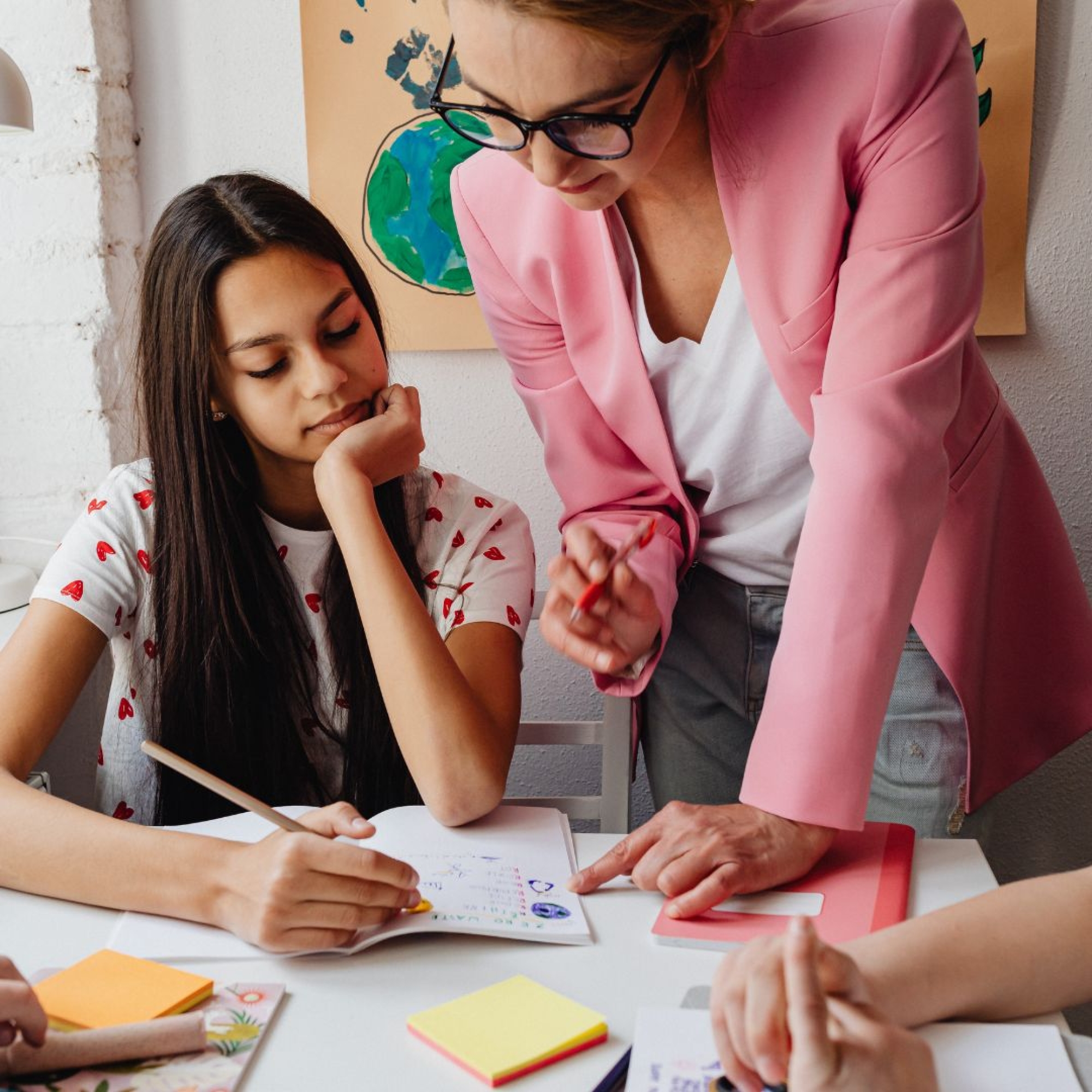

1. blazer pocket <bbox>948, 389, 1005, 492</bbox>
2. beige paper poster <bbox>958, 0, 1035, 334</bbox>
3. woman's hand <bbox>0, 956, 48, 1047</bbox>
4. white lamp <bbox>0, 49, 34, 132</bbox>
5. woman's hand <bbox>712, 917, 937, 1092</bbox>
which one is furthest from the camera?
beige paper poster <bbox>958, 0, 1035, 334</bbox>

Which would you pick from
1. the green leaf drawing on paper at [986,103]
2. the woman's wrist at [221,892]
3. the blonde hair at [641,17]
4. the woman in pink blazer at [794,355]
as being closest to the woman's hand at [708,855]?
the woman in pink blazer at [794,355]

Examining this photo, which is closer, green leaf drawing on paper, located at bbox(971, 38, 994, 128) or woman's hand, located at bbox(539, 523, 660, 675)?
woman's hand, located at bbox(539, 523, 660, 675)

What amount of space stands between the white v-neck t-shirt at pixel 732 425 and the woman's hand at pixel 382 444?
0.96 ft

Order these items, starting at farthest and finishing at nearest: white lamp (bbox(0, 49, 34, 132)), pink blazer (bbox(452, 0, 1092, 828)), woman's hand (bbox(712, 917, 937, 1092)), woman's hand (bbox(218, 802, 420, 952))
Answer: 1. white lamp (bbox(0, 49, 34, 132))
2. pink blazer (bbox(452, 0, 1092, 828))
3. woman's hand (bbox(218, 802, 420, 952))
4. woman's hand (bbox(712, 917, 937, 1092))

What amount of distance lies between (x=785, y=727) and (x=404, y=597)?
42 centimetres

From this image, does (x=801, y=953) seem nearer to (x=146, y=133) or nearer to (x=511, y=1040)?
(x=511, y=1040)

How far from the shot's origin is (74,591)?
1267 mm

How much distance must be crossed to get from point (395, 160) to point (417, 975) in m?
1.33

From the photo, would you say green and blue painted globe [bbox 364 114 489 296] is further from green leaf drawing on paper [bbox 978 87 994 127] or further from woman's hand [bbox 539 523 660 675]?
woman's hand [bbox 539 523 660 675]

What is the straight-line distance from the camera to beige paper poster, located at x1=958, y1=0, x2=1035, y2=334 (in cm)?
160

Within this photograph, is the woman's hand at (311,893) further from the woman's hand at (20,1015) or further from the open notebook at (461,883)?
the woman's hand at (20,1015)

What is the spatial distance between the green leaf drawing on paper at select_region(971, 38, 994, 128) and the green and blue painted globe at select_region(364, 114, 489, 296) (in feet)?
2.26

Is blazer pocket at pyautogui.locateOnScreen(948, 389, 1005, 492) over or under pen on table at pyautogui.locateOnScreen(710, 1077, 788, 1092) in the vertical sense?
over

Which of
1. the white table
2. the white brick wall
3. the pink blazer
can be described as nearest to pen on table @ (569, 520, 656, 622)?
the pink blazer
